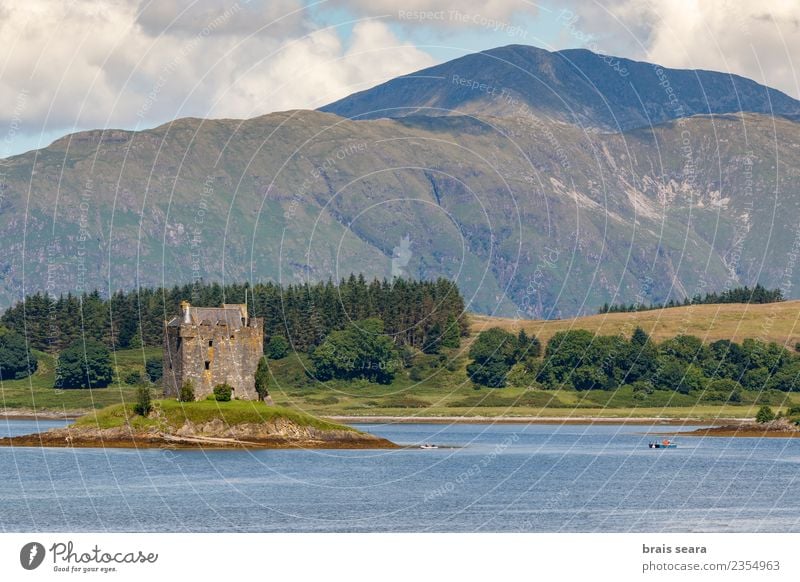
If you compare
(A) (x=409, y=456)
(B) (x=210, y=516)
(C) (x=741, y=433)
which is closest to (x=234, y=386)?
(A) (x=409, y=456)

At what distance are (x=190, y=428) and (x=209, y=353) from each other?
760 centimetres

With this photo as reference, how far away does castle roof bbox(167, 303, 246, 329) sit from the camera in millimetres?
148250

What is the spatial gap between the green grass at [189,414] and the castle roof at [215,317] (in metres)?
8.19

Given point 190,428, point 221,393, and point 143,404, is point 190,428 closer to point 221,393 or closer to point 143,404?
→ point 221,393

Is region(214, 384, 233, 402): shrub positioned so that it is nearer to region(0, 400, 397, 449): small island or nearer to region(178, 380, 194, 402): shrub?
region(0, 400, 397, 449): small island

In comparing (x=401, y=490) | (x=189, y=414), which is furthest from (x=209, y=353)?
(x=401, y=490)

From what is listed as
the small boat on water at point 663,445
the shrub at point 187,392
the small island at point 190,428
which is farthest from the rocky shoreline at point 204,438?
the small boat on water at point 663,445

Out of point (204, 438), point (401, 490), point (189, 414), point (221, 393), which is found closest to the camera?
point (401, 490)

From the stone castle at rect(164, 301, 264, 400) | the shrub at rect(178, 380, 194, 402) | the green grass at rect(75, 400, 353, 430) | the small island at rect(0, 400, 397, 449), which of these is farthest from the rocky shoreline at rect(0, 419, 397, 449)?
the stone castle at rect(164, 301, 264, 400)

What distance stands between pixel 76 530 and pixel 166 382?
66671 mm

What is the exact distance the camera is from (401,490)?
114812mm

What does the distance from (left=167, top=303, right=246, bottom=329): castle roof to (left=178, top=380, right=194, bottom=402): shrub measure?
6335 millimetres

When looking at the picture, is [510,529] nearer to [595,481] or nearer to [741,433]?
[595,481]

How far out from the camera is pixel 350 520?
94.0 metres
